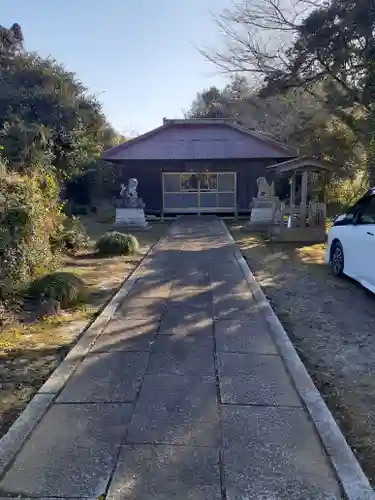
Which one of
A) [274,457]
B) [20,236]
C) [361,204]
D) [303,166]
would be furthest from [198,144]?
[274,457]

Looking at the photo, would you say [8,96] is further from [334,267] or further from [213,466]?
[213,466]

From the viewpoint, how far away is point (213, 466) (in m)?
2.48

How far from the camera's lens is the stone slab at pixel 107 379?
3342 millimetres

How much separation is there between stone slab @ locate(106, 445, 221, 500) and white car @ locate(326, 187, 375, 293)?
4.43 m

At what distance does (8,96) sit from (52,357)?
18848 mm

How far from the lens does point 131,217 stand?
17562 mm

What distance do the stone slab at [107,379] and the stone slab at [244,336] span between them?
0.90m

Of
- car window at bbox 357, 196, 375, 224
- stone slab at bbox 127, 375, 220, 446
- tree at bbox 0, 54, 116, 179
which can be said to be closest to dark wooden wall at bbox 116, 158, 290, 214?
tree at bbox 0, 54, 116, 179

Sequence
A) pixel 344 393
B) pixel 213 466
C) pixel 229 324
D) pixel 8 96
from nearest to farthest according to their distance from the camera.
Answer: pixel 213 466 → pixel 344 393 → pixel 229 324 → pixel 8 96

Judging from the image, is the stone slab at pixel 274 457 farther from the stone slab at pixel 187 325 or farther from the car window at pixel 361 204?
the car window at pixel 361 204

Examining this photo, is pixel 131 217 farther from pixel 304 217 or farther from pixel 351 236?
pixel 351 236

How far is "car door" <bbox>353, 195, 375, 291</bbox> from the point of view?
617cm

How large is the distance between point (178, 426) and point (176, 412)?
7.3 inches

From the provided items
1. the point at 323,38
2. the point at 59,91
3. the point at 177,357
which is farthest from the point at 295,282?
the point at 59,91
